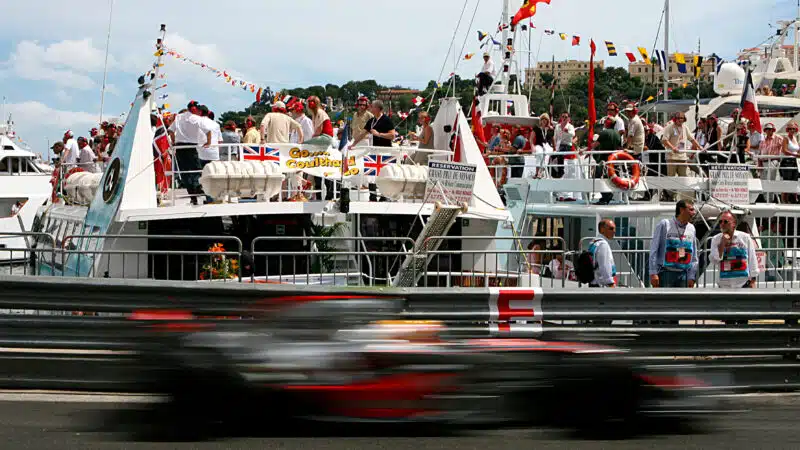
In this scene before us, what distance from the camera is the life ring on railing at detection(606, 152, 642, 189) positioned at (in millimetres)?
18156

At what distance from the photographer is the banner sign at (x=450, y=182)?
Answer: 1439cm

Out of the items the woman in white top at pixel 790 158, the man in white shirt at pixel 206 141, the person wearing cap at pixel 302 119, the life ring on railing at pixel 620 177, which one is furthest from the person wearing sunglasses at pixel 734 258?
the woman in white top at pixel 790 158

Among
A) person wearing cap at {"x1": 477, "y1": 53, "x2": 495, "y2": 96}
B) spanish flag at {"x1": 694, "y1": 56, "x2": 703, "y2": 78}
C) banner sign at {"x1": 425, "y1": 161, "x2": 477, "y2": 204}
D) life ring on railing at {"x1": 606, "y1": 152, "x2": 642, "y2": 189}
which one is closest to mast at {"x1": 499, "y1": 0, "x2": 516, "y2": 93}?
person wearing cap at {"x1": 477, "y1": 53, "x2": 495, "y2": 96}

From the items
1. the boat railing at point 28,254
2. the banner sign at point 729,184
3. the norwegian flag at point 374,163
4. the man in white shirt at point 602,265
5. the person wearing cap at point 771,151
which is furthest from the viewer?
the person wearing cap at point 771,151

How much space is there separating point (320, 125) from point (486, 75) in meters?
10.6

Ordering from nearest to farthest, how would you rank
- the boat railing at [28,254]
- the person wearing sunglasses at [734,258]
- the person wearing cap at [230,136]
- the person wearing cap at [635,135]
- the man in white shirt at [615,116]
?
the boat railing at [28,254]
the person wearing sunglasses at [734,258]
the person wearing cap at [230,136]
the person wearing cap at [635,135]
the man in white shirt at [615,116]

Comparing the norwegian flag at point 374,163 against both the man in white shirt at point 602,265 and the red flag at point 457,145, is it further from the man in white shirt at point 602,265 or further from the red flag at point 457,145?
the man in white shirt at point 602,265

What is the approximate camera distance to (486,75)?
86.7 feet

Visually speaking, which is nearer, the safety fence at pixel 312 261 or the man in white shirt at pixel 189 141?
the safety fence at pixel 312 261

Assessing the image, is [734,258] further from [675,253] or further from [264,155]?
[264,155]

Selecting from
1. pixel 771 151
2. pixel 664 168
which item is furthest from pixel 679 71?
pixel 664 168

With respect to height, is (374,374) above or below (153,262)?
below

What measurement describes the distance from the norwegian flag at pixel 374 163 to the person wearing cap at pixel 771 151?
28.0 ft

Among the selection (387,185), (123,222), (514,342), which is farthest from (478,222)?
(514,342)
